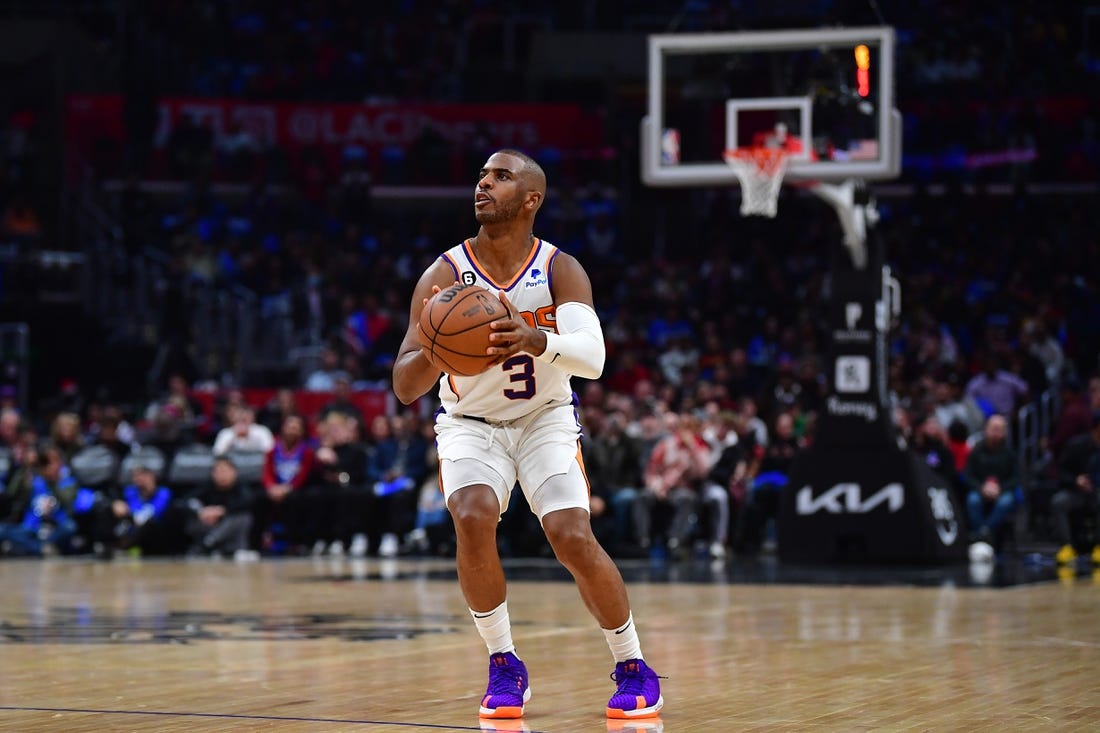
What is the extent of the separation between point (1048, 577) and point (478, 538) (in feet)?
28.5

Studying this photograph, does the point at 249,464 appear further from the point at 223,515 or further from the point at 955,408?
the point at 955,408

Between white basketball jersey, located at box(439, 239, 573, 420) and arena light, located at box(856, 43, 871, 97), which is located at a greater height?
arena light, located at box(856, 43, 871, 97)

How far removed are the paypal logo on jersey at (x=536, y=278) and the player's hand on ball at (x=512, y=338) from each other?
0.51 m

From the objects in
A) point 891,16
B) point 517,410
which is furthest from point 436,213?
point 517,410

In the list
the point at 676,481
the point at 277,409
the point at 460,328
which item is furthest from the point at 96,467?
the point at 460,328

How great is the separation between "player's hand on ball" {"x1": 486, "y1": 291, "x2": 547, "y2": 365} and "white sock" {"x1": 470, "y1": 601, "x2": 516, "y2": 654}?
112 cm

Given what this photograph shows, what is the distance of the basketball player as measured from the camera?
5.94 metres

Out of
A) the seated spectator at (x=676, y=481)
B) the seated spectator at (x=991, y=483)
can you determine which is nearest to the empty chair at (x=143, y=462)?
the seated spectator at (x=676, y=481)

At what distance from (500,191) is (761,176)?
8388mm

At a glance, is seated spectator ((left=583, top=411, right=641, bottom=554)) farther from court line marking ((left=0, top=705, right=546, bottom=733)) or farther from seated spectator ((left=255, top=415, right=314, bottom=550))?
court line marking ((left=0, top=705, right=546, bottom=733))

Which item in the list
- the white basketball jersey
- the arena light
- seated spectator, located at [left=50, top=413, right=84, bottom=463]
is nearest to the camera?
the white basketball jersey

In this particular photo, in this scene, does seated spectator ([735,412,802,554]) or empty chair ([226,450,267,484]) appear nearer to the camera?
seated spectator ([735,412,802,554])

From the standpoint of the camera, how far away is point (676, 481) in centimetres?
1673

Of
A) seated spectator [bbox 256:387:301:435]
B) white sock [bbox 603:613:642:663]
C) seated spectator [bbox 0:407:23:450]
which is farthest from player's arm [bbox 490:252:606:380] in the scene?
seated spectator [bbox 0:407:23:450]
